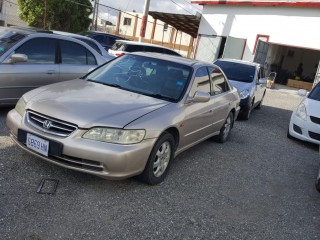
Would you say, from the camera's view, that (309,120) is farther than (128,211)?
Yes

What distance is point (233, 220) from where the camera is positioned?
12.2ft

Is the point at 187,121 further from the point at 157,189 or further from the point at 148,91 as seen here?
the point at 157,189

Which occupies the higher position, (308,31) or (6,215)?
(308,31)

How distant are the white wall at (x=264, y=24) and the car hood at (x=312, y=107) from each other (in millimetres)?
10915

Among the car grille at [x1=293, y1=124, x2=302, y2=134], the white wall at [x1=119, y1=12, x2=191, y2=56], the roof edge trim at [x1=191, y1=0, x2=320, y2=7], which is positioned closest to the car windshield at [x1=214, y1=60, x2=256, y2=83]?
the car grille at [x1=293, y1=124, x2=302, y2=134]

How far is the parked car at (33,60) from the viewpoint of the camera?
220 inches

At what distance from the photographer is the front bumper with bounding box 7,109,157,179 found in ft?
11.4

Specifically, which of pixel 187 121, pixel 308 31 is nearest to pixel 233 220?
pixel 187 121

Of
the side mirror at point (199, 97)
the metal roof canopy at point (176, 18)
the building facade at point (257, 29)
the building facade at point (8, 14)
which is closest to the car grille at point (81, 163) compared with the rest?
the side mirror at point (199, 97)

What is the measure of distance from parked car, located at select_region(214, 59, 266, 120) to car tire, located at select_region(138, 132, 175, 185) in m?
5.00

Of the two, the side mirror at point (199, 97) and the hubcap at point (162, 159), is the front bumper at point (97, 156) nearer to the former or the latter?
the hubcap at point (162, 159)

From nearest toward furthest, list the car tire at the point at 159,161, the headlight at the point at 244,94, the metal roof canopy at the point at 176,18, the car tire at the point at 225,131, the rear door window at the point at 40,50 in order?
the car tire at the point at 159,161 → the rear door window at the point at 40,50 → the car tire at the point at 225,131 → the headlight at the point at 244,94 → the metal roof canopy at the point at 176,18

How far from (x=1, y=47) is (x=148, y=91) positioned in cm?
286

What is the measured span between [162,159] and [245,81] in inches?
239
